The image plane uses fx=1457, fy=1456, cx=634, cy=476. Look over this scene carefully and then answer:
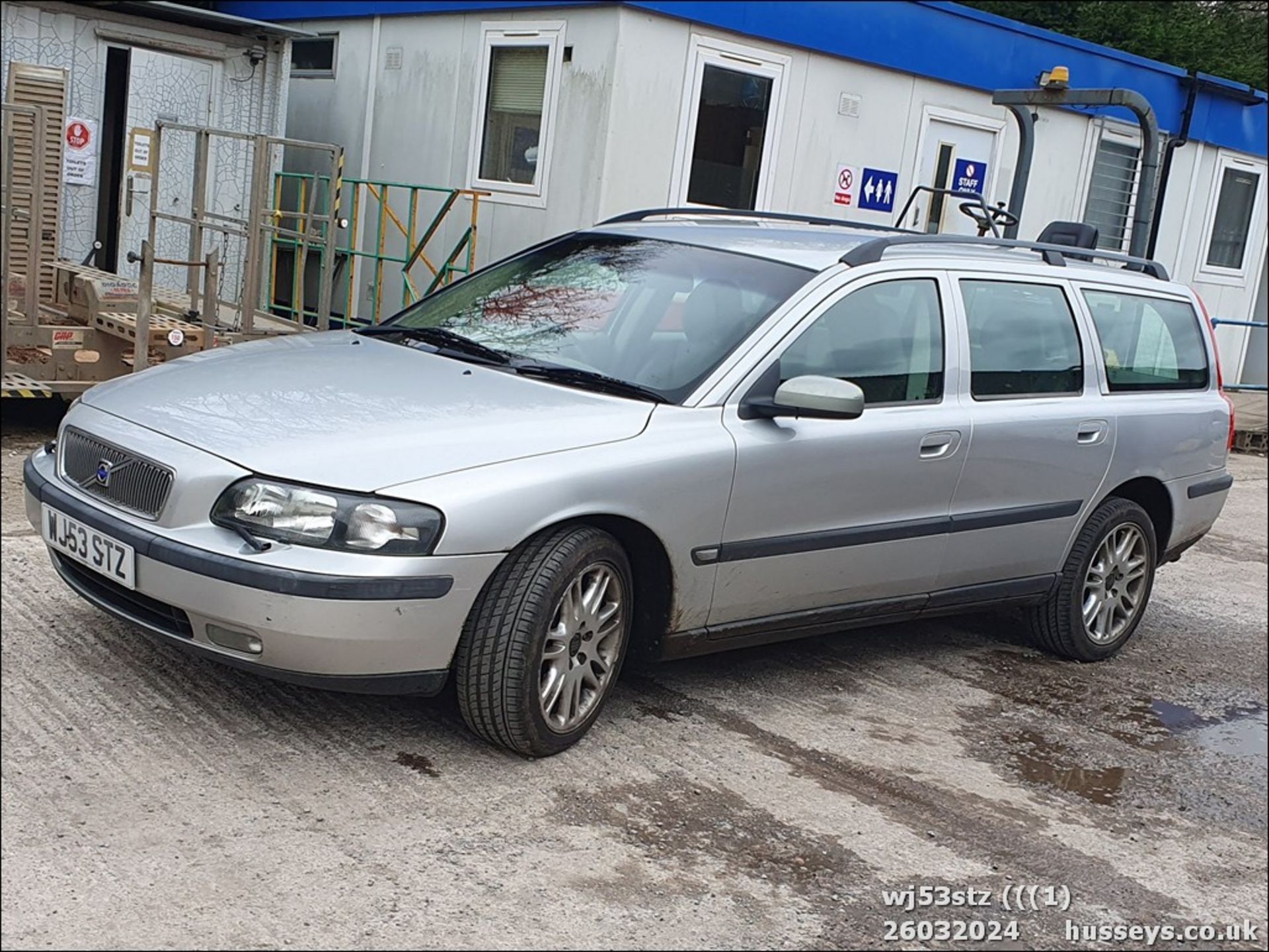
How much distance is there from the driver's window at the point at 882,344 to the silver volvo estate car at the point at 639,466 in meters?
0.01

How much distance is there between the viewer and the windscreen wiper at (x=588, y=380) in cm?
455

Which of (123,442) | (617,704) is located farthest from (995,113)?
(123,442)

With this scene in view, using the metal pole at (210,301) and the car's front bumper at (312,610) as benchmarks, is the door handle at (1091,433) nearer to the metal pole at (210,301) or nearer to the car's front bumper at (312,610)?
the car's front bumper at (312,610)

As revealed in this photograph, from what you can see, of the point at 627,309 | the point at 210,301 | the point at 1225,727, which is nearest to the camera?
the point at 627,309

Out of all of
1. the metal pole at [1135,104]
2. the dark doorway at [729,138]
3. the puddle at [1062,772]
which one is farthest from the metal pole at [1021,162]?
the puddle at [1062,772]

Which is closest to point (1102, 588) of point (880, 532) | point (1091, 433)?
point (1091, 433)

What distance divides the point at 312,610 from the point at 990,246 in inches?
134

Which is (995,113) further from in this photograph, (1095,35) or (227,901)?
(227,901)

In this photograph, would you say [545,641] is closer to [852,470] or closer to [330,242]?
[852,470]

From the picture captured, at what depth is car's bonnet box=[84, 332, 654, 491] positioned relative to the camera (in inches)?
154

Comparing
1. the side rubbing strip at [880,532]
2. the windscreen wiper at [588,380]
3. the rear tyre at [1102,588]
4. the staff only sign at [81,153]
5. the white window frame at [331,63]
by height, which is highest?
the white window frame at [331,63]

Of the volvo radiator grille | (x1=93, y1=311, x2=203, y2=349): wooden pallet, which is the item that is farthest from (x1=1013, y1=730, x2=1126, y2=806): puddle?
(x1=93, y1=311, x2=203, y2=349): wooden pallet

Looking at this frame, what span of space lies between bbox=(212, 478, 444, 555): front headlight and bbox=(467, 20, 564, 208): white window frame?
721 centimetres

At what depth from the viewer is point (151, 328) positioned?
26.6 ft
